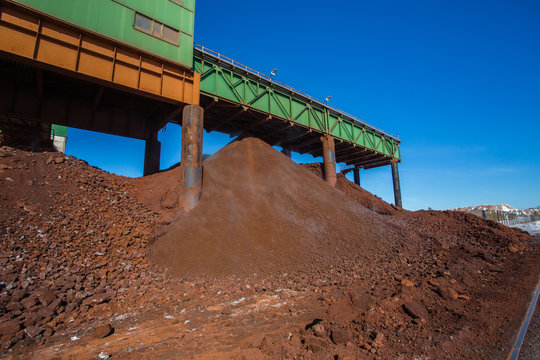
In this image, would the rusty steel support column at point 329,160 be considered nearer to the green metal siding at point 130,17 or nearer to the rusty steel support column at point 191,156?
the rusty steel support column at point 191,156

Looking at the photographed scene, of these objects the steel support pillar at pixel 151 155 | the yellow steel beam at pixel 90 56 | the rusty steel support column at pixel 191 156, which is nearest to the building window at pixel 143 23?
the yellow steel beam at pixel 90 56

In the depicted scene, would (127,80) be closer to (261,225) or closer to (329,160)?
(261,225)

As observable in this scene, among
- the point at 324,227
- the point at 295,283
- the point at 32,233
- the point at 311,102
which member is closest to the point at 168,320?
the point at 295,283

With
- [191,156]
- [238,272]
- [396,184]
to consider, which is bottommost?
[238,272]

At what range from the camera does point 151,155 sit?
50.8ft

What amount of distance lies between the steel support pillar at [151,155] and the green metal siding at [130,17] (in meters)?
5.39

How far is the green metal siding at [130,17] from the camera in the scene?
966 cm

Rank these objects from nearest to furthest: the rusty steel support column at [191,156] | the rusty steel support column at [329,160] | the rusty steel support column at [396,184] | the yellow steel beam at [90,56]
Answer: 1. the yellow steel beam at [90,56]
2. the rusty steel support column at [191,156]
3. the rusty steel support column at [329,160]
4. the rusty steel support column at [396,184]

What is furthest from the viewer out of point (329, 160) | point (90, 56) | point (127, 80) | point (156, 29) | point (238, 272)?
point (329, 160)

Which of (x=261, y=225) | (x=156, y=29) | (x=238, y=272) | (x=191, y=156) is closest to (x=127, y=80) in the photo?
(x=156, y=29)

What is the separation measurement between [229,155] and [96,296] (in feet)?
31.3

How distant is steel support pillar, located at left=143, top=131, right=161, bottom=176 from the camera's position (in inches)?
608

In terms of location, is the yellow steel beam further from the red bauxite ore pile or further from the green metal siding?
the red bauxite ore pile

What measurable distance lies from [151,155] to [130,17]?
7.29m
